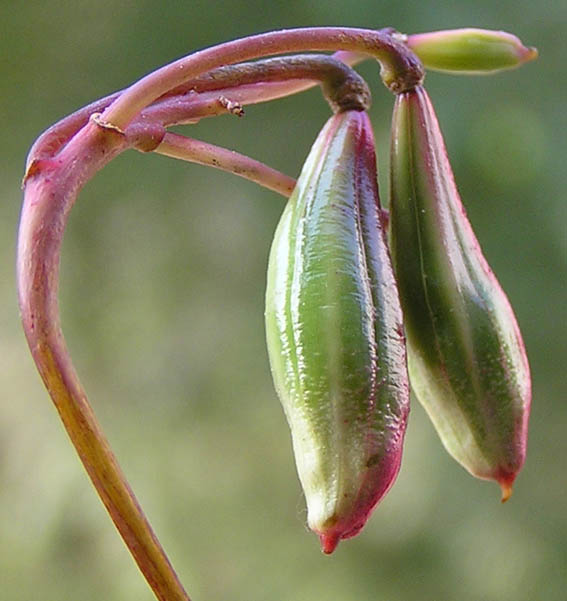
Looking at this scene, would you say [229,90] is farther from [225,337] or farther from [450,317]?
[225,337]

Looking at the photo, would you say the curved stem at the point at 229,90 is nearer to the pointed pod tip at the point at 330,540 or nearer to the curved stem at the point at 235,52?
the curved stem at the point at 235,52

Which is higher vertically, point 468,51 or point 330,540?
point 468,51

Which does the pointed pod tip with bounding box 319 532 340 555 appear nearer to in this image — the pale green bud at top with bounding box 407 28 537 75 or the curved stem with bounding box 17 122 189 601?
the curved stem with bounding box 17 122 189 601

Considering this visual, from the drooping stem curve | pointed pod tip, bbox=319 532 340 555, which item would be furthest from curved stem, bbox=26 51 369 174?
pointed pod tip, bbox=319 532 340 555

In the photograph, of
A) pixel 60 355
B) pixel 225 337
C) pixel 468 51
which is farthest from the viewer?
pixel 225 337

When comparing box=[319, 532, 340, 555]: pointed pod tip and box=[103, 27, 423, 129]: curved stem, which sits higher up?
box=[103, 27, 423, 129]: curved stem

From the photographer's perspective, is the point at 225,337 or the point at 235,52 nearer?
the point at 235,52

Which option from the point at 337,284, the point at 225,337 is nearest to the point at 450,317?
the point at 337,284
